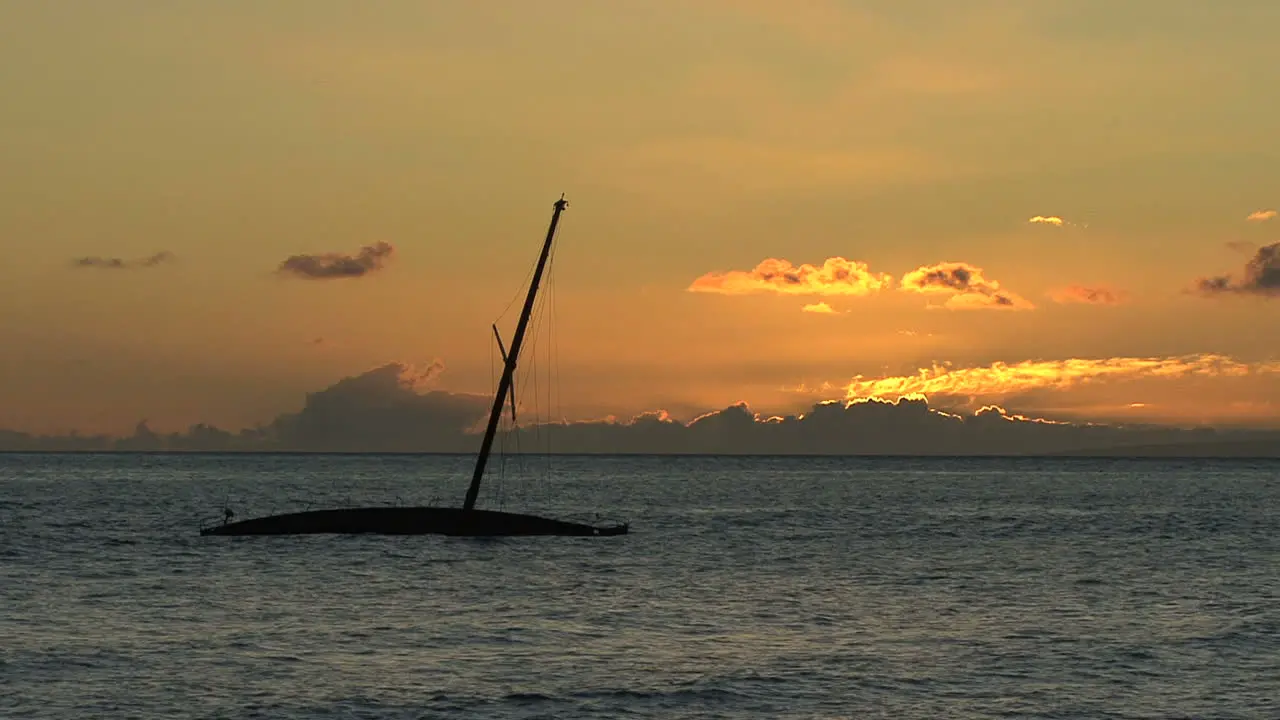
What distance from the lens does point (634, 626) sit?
52781mm

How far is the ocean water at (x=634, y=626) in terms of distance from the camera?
39.7 metres

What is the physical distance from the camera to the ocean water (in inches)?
1563

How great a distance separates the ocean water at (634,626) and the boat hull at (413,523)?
1.34 meters

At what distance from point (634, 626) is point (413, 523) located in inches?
1225

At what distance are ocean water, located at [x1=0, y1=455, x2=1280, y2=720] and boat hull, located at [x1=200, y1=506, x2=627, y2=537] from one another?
134 cm

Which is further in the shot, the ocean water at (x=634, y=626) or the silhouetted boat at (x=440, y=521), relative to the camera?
the silhouetted boat at (x=440, y=521)

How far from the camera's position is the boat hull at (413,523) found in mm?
80812

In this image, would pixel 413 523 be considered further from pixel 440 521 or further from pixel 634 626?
pixel 634 626

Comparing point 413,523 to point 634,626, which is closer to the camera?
point 634,626

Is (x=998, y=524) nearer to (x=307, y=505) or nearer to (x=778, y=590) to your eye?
(x=778, y=590)

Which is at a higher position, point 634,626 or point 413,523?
point 413,523

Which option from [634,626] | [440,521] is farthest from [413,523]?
[634,626]

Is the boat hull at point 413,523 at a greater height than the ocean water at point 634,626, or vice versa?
the boat hull at point 413,523

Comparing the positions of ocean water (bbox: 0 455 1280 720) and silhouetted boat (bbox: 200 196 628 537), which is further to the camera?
silhouetted boat (bbox: 200 196 628 537)
